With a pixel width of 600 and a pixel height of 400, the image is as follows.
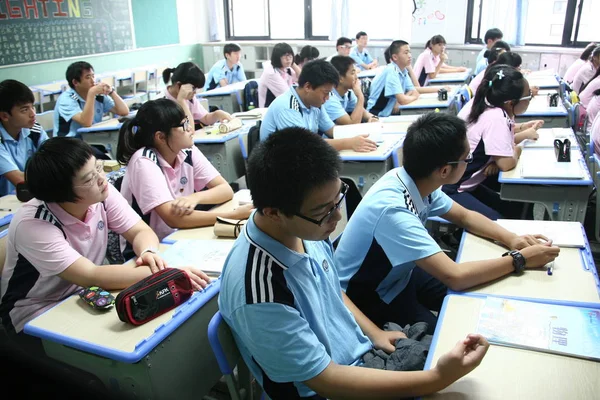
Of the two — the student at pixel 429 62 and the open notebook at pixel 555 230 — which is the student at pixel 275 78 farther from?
the open notebook at pixel 555 230

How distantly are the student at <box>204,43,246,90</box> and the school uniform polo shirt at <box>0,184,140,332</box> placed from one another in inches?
210

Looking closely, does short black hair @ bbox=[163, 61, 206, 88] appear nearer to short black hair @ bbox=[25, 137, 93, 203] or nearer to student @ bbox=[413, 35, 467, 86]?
short black hair @ bbox=[25, 137, 93, 203]

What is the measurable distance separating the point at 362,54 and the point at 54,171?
292 inches

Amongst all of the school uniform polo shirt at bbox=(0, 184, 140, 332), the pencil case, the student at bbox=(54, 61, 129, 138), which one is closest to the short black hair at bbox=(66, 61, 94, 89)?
the student at bbox=(54, 61, 129, 138)

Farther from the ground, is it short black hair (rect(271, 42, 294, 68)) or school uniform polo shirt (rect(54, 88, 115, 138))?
short black hair (rect(271, 42, 294, 68))

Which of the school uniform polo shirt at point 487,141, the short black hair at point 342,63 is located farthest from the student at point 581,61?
the school uniform polo shirt at point 487,141

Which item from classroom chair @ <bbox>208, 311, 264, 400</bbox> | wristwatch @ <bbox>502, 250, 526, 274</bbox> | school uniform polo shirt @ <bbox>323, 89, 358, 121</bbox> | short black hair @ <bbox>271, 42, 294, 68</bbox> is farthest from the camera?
short black hair @ <bbox>271, 42, 294, 68</bbox>

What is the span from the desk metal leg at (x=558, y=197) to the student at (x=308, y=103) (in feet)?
3.31

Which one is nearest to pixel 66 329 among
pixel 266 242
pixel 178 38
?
pixel 266 242

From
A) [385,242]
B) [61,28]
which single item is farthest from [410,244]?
[61,28]

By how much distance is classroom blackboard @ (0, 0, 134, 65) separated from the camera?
5953 mm

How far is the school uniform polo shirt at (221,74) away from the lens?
6779 millimetres

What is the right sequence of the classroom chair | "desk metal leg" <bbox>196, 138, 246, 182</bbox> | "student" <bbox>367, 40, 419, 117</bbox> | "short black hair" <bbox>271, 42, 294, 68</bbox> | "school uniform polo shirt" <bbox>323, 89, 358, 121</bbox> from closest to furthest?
the classroom chair < "desk metal leg" <bbox>196, 138, 246, 182</bbox> < "school uniform polo shirt" <bbox>323, 89, 358, 121</bbox> < "student" <bbox>367, 40, 419, 117</bbox> < "short black hair" <bbox>271, 42, 294, 68</bbox>

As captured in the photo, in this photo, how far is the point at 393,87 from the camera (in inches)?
187
